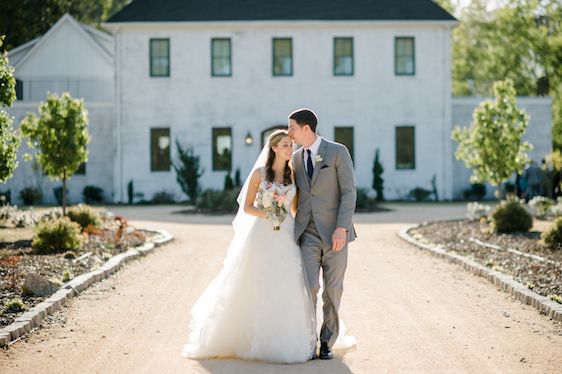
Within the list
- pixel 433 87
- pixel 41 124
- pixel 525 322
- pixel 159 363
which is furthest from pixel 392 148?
pixel 159 363

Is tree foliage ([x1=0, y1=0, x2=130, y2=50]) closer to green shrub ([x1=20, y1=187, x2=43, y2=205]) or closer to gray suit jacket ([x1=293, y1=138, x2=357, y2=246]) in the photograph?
green shrub ([x1=20, y1=187, x2=43, y2=205])

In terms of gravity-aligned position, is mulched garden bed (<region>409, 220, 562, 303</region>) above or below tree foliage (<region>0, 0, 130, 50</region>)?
below

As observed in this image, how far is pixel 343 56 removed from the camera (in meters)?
36.8

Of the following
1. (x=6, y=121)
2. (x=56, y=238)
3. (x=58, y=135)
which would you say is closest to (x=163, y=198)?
(x=58, y=135)

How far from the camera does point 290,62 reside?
3672 cm

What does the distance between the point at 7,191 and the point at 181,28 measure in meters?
9.22

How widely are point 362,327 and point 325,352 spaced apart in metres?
1.60

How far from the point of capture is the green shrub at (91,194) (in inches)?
1453

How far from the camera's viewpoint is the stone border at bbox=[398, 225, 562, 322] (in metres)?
10.2

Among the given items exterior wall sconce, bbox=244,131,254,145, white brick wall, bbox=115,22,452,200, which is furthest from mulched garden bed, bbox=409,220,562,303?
exterior wall sconce, bbox=244,131,254,145

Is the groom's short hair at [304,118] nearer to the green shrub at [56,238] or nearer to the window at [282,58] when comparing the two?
the green shrub at [56,238]

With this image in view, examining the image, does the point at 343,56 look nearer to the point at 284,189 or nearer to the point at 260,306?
the point at 284,189

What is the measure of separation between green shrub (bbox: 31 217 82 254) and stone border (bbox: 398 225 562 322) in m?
6.37

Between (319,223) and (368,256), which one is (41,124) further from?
(319,223)
